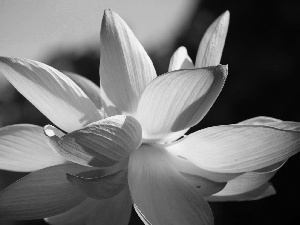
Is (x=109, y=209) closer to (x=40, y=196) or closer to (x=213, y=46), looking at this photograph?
(x=40, y=196)

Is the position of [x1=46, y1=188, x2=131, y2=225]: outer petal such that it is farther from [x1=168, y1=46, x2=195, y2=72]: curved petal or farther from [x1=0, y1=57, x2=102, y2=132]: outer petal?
[x1=168, y1=46, x2=195, y2=72]: curved petal

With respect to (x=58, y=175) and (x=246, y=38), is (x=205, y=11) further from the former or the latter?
(x=58, y=175)

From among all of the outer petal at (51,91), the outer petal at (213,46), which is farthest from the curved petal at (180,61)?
the outer petal at (51,91)

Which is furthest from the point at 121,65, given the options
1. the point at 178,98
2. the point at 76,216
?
the point at 76,216

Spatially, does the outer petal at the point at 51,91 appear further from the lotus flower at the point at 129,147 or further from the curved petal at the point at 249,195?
the curved petal at the point at 249,195

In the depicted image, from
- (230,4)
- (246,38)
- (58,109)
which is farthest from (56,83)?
(230,4)
